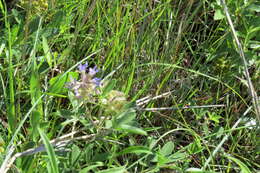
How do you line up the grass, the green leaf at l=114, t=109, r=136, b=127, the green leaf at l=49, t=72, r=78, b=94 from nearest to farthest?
the green leaf at l=114, t=109, r=136, b=127, the green leaf at l=49, t=72, r=78, b=94, the grass

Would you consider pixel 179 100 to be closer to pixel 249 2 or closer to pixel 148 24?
pixel 148 24

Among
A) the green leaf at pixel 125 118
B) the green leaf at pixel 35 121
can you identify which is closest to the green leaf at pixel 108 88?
the green leaf at pixel 125 118

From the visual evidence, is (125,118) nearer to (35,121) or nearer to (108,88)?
(108,88)

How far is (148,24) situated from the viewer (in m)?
1.50

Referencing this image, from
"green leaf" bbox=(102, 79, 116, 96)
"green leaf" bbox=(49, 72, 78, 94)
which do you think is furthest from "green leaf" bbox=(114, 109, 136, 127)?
"green leaf" bbox=(49, 72, 78, 94)

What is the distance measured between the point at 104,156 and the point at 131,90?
361 millimetres

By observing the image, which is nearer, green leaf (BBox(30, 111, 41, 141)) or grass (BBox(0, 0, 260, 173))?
green leaf (BBox(30, 111, 41, 141))

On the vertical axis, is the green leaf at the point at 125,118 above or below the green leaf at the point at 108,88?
below

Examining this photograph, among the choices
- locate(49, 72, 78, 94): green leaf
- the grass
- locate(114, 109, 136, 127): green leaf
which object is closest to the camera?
locate(114, 109, 136, 127): green leaf

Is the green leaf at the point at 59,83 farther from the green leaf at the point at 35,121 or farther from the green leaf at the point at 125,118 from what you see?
the green leaf at the point at 125,118

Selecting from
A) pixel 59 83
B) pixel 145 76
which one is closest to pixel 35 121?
pixel 59 83

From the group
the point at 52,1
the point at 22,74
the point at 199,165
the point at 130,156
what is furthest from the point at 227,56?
the point at 22,74

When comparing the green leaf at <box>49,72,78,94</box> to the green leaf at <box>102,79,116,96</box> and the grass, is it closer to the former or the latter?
the grass

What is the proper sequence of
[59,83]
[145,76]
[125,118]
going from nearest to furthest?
[125,118]
[59,83]
[145,76]
